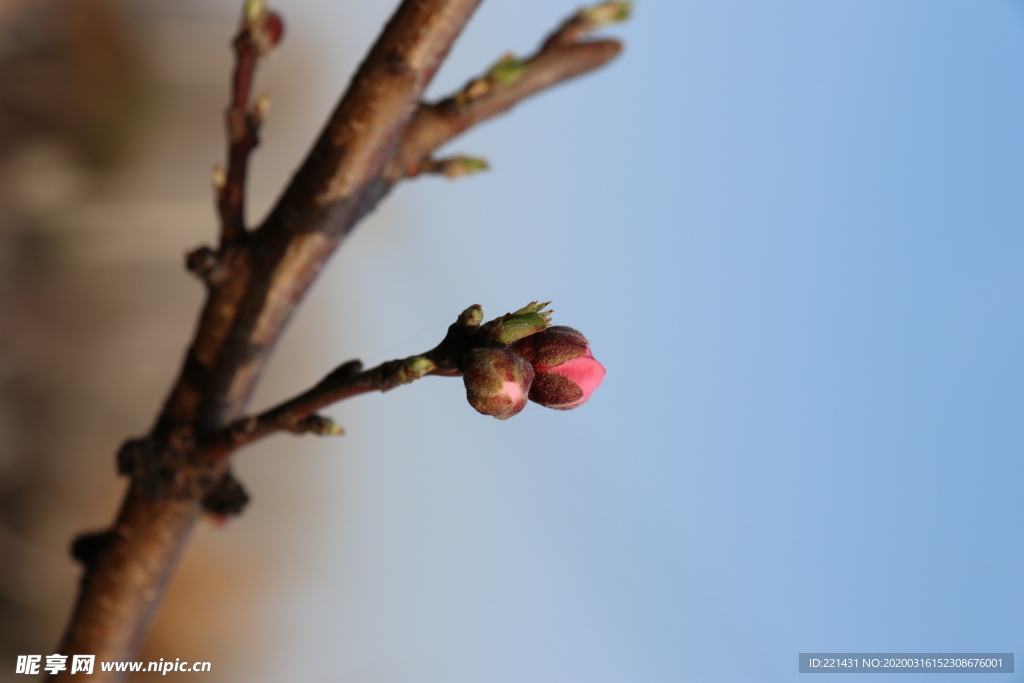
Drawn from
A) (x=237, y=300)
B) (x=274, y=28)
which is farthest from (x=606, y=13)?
(x=237, y=300)

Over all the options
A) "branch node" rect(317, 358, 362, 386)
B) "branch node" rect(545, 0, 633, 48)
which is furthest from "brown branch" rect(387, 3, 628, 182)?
"branch node" rect(317, 358, 362, 386)

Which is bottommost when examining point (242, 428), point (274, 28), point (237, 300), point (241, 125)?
point (242, 428)

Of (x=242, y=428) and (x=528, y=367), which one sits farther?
(x=242, y=428)

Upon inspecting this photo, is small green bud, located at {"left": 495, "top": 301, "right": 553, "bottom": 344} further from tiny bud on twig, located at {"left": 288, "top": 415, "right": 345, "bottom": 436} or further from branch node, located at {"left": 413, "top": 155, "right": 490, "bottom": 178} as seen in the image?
branch node, located at {"left": 413, "top": 155, "right": 490, "bottom": 178}

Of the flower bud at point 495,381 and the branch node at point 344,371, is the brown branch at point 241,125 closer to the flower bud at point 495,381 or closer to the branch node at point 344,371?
the branch node at point 344,371

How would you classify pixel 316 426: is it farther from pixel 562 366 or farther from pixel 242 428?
pixel 562 366

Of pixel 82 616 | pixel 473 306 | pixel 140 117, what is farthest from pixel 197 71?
pixel 473 306

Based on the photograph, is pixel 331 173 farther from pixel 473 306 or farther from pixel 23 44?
pixel 23 44
